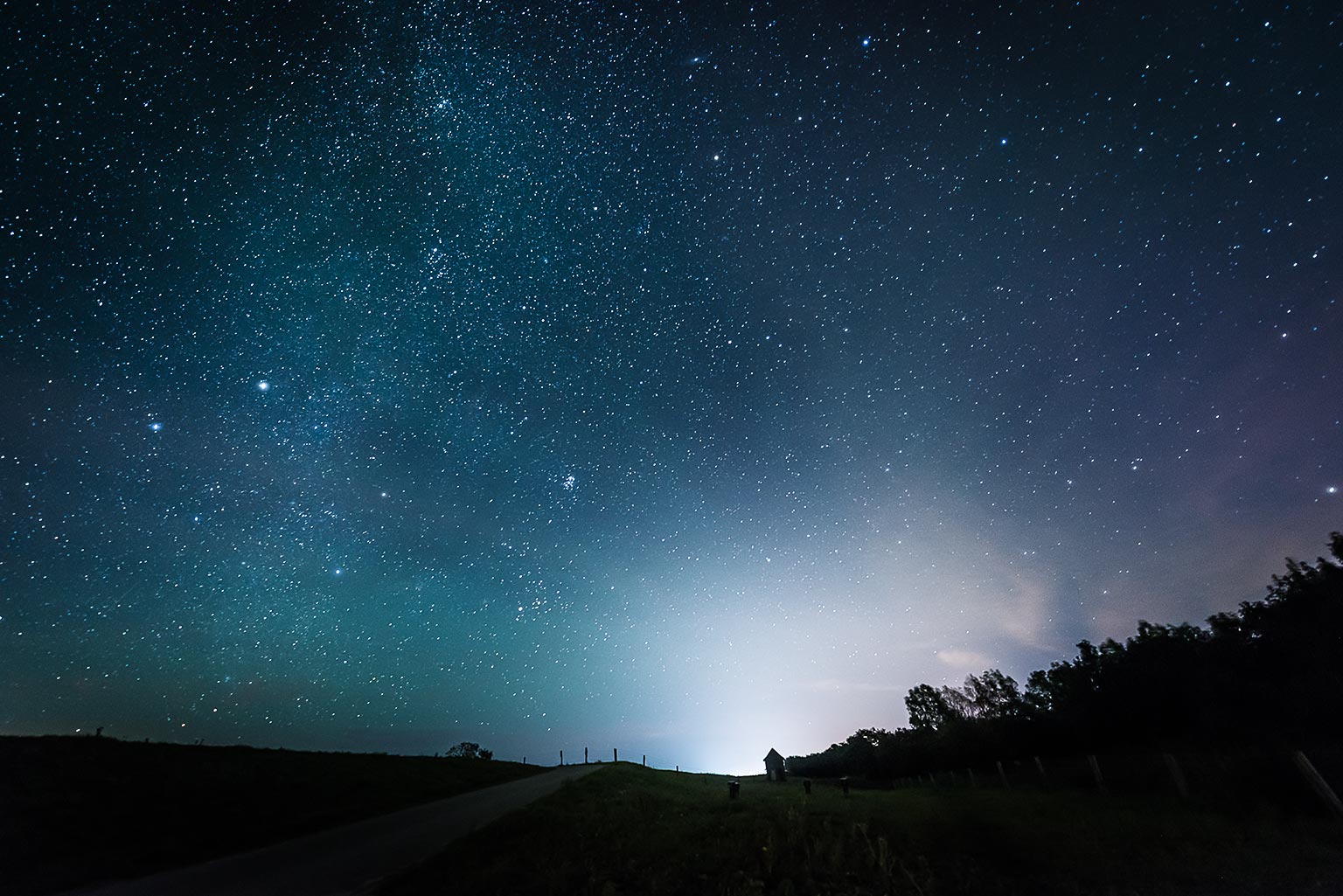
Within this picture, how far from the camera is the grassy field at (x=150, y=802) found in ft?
39.7

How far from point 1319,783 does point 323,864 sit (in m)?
20.8

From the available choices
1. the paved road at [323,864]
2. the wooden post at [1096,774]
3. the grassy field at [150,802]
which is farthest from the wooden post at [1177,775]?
the grassy field at [150,802]

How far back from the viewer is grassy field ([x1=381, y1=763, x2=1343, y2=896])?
8797mm

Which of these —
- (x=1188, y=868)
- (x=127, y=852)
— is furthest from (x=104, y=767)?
(x=1188, y=868)

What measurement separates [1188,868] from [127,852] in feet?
71.3

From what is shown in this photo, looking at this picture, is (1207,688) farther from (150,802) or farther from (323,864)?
(150,802)

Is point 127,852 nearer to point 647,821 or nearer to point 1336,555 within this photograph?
point 647,821

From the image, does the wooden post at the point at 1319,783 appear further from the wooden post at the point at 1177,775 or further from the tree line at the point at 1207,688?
the tree line at the point at 1207,688

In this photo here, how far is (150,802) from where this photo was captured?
16750 mm

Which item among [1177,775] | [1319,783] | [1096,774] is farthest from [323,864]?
[1096,774]

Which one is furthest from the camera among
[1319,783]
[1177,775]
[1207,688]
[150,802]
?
[1207,688]

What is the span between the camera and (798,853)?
11.1 meters

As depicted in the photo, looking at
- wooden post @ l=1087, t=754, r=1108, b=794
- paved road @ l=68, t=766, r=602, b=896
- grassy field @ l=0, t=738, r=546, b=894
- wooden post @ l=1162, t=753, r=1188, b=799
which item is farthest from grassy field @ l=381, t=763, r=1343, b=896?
grassy field @ l=0, t=738, r=546, b=894

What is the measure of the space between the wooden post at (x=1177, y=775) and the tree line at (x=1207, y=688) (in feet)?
68.9
